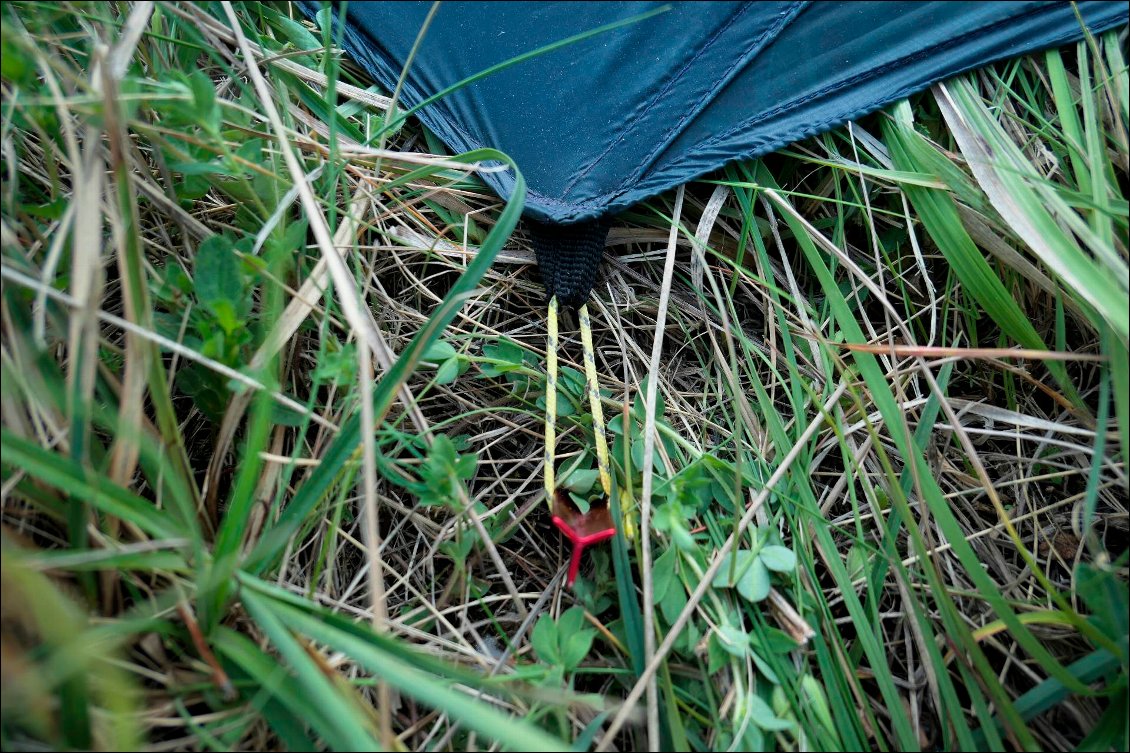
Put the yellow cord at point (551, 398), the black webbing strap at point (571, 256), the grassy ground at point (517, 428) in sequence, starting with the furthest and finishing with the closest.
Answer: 1. the black webbing strap at point (571, 256)
2. the yellow cord at point (551, 398)
3. the grassy ground at point (517, 428)

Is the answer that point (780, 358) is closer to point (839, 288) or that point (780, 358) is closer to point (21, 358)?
point (839, 288)

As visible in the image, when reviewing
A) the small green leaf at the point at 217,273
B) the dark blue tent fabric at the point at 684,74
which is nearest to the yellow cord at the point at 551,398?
the dark blue tent fabric at the point at 684,74

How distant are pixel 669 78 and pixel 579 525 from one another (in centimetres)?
55

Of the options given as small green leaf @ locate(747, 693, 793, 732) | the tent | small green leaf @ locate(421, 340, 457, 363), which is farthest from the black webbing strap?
small green leaf @ locate(747, 693, 793, 732)

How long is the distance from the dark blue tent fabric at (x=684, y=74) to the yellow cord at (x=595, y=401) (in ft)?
0.45

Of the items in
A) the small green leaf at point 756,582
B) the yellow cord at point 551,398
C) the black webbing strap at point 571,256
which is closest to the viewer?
the small green leaf at point 756,582

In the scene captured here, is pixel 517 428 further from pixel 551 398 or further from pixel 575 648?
pixel 575 648

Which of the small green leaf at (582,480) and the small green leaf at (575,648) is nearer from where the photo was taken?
the small green leaf at (575,648)

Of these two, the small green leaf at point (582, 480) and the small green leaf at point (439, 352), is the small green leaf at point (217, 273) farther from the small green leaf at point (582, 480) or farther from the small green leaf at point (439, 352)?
the small green leaf at point (582, 480)

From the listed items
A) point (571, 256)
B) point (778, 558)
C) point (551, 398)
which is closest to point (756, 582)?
point (778, 558)

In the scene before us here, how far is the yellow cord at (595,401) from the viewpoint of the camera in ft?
2.65

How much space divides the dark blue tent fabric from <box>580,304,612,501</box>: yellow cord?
0.14m

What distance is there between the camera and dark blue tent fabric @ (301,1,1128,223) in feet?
2.87

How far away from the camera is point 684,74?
89 cm
